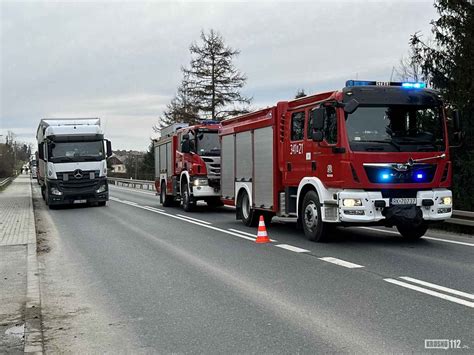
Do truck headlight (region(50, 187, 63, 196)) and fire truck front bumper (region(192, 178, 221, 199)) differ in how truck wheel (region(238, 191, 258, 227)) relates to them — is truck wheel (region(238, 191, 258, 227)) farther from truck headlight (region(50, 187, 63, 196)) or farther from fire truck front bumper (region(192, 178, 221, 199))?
truck headlight (region(50, 187, 63, 196))

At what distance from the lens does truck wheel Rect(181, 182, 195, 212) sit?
64.7ft

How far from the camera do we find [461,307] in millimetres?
5781

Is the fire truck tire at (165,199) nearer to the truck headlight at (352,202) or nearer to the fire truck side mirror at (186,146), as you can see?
the fire truck side mirror at (186,146)

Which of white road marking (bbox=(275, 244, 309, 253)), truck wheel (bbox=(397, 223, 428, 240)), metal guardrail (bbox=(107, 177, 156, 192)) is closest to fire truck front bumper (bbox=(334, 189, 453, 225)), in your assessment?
white road marking (bbox=(275, 244, 309, 253))

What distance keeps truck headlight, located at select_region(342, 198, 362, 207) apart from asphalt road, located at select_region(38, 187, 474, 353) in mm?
845

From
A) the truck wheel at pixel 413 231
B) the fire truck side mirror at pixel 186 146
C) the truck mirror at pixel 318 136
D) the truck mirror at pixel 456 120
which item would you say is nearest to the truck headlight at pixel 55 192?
the fire truck side mirror at pixel 186 146

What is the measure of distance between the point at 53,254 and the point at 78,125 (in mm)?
13210

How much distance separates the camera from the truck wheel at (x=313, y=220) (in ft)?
34.9

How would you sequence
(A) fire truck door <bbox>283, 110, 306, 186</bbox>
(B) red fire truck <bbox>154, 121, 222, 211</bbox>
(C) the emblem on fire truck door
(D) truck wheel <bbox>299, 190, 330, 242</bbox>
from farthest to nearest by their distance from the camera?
1. (B) red fire truck <bbox>154, 121, 222, 211</bbox>
2. (A) fire truck door <bbox>283, 110, 306, 186</bbox>
3. (D) truck wheel <bbox>299, 190, 330, 242</bbox>
4. (C) the emblem on fire truck door

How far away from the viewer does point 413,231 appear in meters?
11.2

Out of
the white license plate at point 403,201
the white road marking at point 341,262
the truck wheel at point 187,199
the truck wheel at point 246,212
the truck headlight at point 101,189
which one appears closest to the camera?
the white road marking at point 341,262

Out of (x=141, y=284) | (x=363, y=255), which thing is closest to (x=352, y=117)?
(x=363, y=255)

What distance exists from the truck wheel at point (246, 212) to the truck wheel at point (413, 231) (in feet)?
13.2

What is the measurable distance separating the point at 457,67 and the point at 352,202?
9104mm
